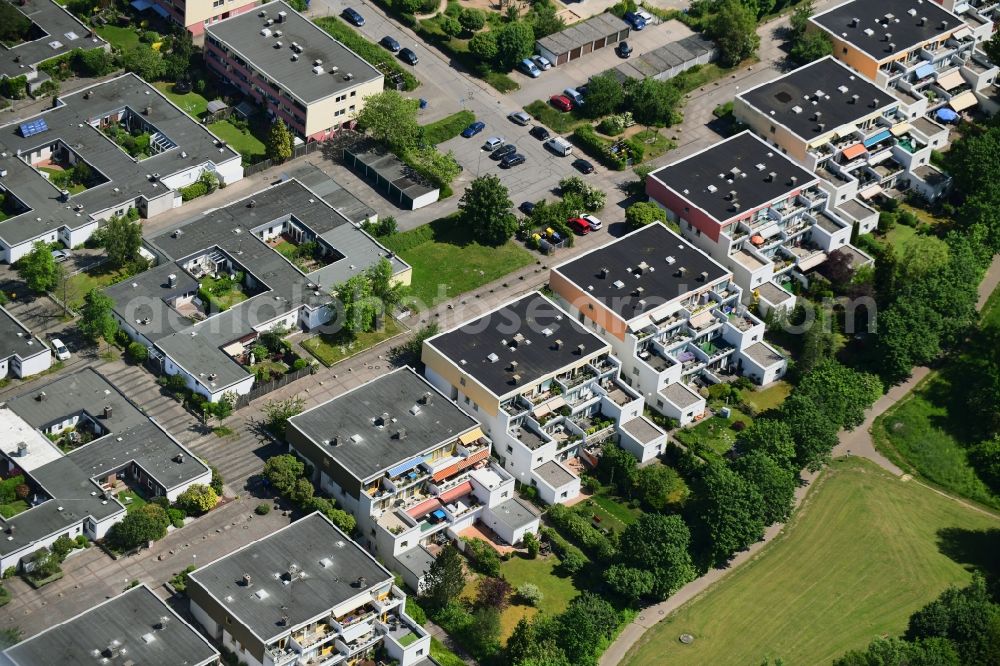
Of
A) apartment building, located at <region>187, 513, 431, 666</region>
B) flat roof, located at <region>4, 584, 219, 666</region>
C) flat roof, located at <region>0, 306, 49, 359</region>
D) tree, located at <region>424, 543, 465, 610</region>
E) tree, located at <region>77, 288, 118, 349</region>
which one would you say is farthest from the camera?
tree, located at <region>77, 288, 118, 349</region>

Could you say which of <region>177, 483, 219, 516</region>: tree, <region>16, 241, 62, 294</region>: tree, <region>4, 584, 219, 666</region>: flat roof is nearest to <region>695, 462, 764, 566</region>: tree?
<region>177, 483, 219, 516</region>: tree

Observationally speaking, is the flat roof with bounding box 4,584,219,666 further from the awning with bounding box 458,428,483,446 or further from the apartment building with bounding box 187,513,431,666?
the awning with bounding box 458,428,483,446

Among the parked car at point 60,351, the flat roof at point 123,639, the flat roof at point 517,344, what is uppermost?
the flat roof at point 517,344

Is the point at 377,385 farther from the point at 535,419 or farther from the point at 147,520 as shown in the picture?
the point at 147,520

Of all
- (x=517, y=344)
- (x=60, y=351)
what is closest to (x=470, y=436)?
(x=517, y=344)

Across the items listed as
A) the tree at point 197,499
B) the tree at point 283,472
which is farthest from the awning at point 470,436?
the tree at point 197,499

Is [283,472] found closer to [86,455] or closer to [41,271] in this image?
[86,455]

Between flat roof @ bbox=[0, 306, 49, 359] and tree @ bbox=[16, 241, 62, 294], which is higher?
tree @ bbox=[16, 241, 62, 294]

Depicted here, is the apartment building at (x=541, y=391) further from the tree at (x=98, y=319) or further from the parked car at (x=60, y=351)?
the parked car at (x=60, y=351)
